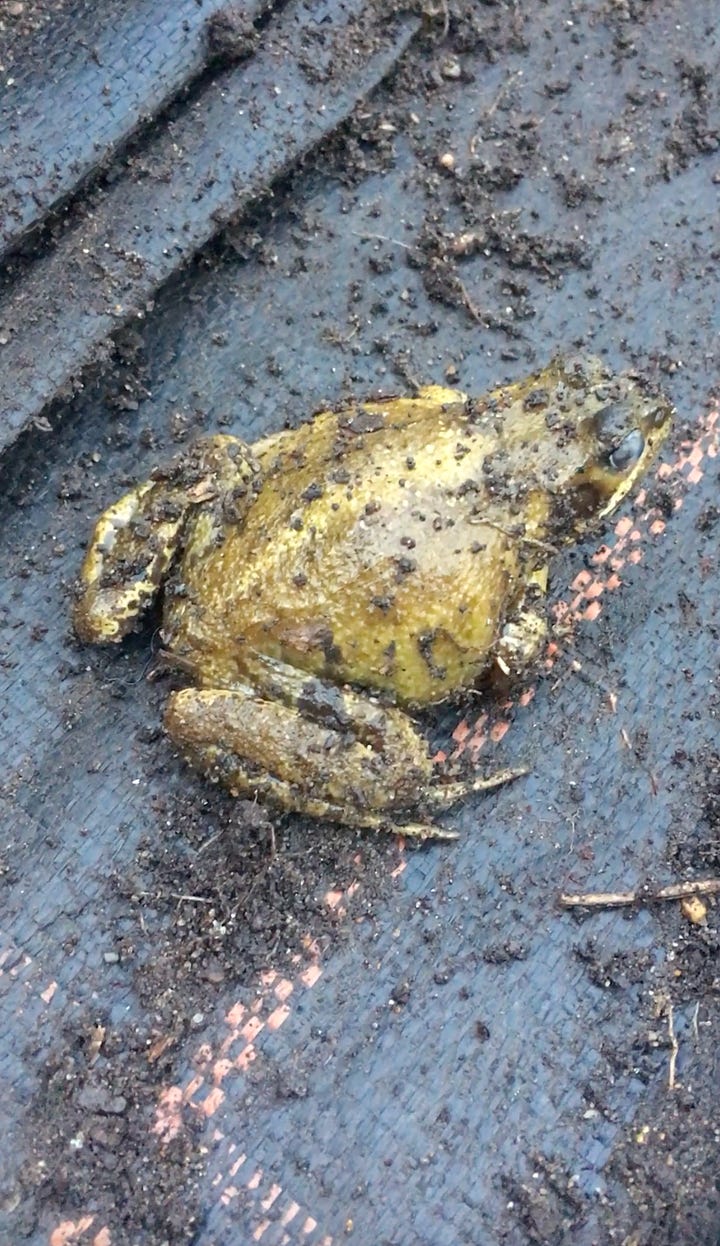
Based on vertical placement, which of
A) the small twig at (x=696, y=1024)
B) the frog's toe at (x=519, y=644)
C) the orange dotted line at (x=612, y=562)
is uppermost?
the frog's toe at (x=519, y=644)

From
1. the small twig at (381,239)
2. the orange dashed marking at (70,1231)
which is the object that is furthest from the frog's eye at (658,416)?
the orange dashed marking at (70,1231)

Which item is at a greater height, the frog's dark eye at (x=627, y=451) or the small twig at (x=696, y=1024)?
the frog's dark eye at (x=627, y=451)

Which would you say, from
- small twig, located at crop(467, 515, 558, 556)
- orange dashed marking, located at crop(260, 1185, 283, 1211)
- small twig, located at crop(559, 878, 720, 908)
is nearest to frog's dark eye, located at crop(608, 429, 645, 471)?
small twig, located at crop(467, 515, 558, 556)

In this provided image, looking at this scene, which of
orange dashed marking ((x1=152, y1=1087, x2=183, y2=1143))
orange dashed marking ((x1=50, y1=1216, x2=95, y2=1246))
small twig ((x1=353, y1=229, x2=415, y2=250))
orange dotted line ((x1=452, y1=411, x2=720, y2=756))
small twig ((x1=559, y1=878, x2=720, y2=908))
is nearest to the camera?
orange dashed marking ((x1=50, y1=1216, x2=95, y2=1246))

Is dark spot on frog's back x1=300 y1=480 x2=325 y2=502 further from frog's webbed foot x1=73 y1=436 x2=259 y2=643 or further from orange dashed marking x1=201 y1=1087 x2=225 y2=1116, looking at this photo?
orange dashed marking x1=201 y1=1087 x2=225 y2=1116

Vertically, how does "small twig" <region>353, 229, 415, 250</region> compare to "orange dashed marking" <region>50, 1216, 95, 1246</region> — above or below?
above

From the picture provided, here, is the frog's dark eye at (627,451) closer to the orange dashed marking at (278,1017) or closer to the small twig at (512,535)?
the small twig at (512,535)

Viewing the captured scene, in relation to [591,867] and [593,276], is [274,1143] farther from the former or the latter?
[593,276]

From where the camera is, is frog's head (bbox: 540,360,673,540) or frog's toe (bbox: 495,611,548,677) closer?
frog's head (bbox: 540,360,673,540)
